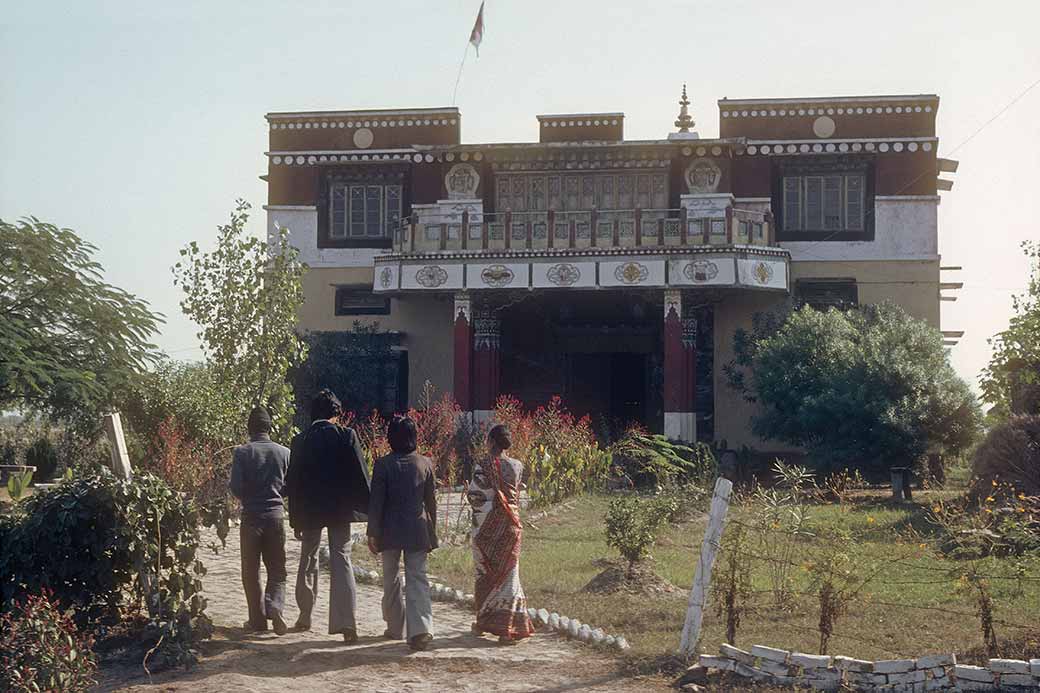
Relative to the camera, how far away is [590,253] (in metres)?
26.4

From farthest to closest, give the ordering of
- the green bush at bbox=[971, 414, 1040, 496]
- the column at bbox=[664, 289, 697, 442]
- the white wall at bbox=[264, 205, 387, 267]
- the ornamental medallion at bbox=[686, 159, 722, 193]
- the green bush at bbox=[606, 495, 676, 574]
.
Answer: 1. the white wall at bbox=[264, 205, 387, 267]
2. the ornamental medallion at bbox=[686, 159, 722, 193]
3. the column at bbox=[664, 289, 697, 442]
4. the green bush at bbox=[971, 414, 1040, 496]
5. the green bush at bbox=[606, 495, 676, 574]

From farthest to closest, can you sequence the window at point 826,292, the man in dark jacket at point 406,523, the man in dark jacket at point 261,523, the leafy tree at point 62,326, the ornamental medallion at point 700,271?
the window at point 826,292
the ornamental medallion at point 700,271
the leafy tree at point 62,326
the man in dark jacket at point 261,523
the man in dark jacket at point 406,523

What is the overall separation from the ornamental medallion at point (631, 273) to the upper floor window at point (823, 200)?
14.6 feet

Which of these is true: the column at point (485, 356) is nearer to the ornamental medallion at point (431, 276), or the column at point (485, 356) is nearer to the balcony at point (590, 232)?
the ornamental medallion at point (431, 276)

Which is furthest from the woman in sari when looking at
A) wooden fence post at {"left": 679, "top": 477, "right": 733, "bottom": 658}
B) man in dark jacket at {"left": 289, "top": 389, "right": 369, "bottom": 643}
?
wooden fence post at {"left": 679, "top": 477, "right": 733, "bottom": 658}

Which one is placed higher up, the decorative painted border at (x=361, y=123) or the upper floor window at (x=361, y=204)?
the decorative painted border at (x=361, y=123)

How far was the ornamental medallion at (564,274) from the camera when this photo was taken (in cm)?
2647

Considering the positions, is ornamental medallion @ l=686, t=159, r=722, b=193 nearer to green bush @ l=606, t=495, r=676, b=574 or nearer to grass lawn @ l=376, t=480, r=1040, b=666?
grass lawn @ l=376, t=480, r=1040, b=666

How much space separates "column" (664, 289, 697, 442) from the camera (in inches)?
1030

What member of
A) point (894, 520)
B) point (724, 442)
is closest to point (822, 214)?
point (724, 442)

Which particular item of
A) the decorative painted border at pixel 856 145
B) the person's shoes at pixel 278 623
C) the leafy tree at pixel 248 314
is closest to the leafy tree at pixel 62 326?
the leafy tree at pixel 248 314

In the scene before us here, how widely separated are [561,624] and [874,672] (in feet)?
8.43

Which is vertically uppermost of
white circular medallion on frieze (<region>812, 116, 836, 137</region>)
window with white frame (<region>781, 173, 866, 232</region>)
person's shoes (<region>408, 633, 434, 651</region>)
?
white circular medallion on frieze (<region>812, 116, 836, 137</region>)

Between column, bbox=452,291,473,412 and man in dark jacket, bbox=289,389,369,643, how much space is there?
1801 cm
